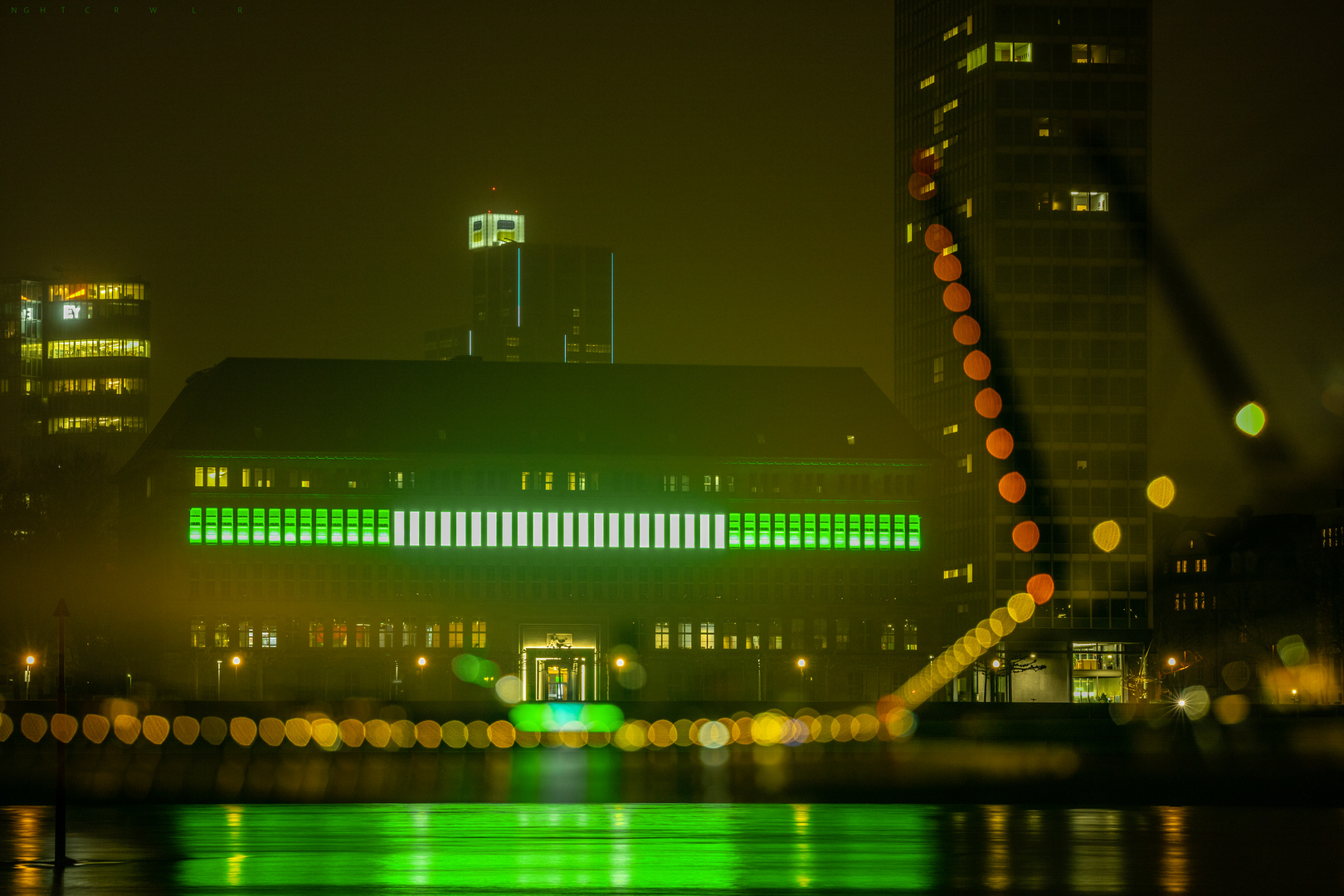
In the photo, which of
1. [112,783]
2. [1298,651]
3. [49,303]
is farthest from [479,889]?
[49,303]

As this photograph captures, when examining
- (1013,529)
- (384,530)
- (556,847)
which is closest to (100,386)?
(384,530)

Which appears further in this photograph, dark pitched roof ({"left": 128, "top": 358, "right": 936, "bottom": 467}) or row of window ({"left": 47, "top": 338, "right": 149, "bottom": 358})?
row of window ({"left": 47, "top": 338, "right": 149, "bottom": 358})

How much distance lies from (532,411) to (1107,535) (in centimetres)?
4358

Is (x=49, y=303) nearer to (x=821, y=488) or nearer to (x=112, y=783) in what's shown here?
(x=821, y=488)

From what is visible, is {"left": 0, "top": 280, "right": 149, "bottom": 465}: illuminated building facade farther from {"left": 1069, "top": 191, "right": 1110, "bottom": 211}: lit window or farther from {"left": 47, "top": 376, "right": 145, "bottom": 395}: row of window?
{"left": 1069, "top": 191, "right": 1110, "bottom": 211}: lit window

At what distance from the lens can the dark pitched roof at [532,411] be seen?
140875 millimetres

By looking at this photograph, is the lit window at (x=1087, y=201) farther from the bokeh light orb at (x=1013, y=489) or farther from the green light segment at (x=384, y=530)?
the green light segment at (x=384, y=530)

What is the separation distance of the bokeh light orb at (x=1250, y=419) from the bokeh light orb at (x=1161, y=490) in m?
41.3

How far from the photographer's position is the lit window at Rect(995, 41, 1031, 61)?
439 feet

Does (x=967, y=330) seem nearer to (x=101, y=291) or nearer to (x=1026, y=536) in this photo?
(x=1026, y=536)

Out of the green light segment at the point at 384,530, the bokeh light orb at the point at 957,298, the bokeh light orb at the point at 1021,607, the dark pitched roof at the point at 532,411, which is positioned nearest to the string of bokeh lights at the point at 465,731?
the bokeh light orb at the point at 1021,607

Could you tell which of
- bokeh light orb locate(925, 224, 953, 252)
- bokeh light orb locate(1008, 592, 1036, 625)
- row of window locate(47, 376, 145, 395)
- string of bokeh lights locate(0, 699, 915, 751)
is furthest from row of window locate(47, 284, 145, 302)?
string of bokeh lights locate(0, 699, 915, 751)

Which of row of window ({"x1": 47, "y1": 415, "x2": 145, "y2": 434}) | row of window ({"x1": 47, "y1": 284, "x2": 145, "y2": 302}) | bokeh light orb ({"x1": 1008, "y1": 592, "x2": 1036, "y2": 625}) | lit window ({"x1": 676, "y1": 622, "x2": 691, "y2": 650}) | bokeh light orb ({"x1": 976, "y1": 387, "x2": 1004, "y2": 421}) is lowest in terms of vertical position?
lit window ({"x1": 676, "y1": 622, "x2": 691, "y2": 650})

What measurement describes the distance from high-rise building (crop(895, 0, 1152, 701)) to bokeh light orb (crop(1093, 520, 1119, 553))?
0.13 meters
